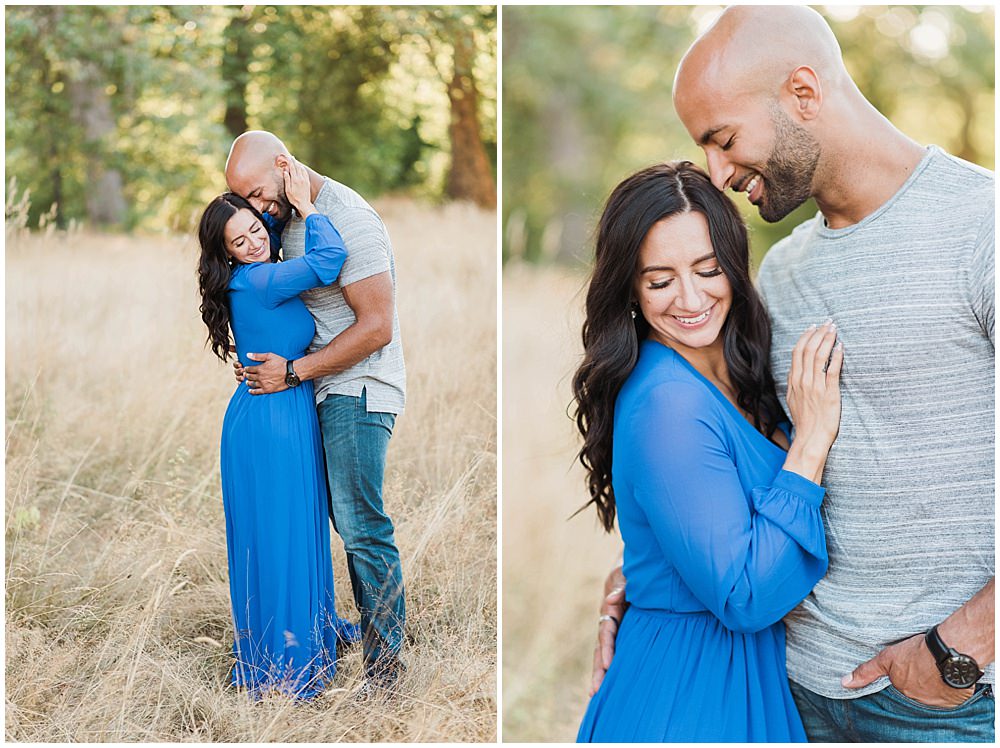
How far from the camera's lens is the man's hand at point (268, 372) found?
277 cm

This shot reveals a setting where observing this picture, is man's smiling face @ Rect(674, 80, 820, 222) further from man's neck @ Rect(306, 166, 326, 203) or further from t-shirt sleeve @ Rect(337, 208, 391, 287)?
man's neck @ Rect(306, 166, 326, 203)

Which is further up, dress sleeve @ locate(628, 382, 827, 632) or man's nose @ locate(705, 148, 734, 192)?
man's nose @ locate(705, 148, 734, 192)

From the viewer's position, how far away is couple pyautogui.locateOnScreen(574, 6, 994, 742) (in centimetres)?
204

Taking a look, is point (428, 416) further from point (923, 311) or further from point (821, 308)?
point (923, 311)

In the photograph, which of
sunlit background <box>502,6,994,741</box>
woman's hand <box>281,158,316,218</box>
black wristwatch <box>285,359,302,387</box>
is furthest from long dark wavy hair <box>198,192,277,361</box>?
sunlit background <box>502,6,994,741</box>

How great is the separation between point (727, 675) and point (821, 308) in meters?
0.88

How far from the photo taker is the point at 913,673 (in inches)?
83.5

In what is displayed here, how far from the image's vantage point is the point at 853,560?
2199 millimetres

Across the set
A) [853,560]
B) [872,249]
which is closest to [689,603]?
[853,560]

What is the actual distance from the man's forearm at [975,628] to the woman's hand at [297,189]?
189cm

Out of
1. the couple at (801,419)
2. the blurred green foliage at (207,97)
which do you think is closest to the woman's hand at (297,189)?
the blurred green foliage at (207,97)

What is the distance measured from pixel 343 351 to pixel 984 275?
1650mm

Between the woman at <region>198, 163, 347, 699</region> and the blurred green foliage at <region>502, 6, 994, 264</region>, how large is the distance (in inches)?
236

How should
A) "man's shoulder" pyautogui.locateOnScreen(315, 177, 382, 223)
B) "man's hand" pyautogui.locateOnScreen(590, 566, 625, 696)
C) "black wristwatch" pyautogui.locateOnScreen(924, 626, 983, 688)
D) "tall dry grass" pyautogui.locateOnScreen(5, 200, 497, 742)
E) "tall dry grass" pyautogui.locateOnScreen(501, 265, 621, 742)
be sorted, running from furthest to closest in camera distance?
"tall dry grass" pyautogui.locateOnScreen(501, 265, 621, 742)
"tall dry grass" pyautogui.locateOnScreen(5, 200, 497, 742)
"man's shoulder" pyautogui.locateOnScreen(315, 177, 382, 223)
"man's hand" pyautogui.locateOnScreen(590, 566, 625, 696)
"black wristwatch" pyautogui.locateOnScreen(924, 626, 983, 688)
